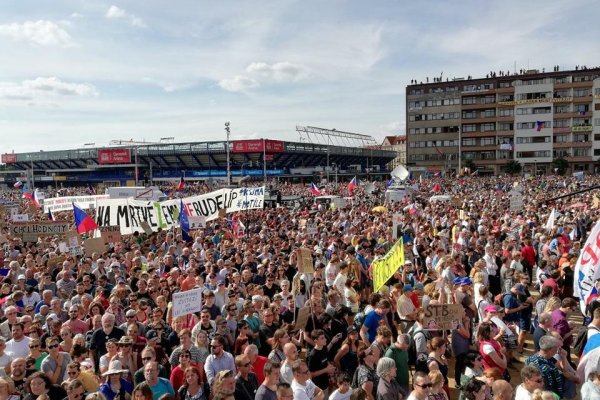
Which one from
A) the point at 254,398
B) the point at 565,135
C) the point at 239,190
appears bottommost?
the point at 254,398

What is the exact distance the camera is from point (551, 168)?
7894 centimetres

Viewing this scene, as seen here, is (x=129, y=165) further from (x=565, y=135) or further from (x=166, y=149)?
(x=565, y=135)

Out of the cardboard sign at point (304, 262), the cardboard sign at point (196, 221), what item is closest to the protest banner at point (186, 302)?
the cardboard sign at point (304, 262)

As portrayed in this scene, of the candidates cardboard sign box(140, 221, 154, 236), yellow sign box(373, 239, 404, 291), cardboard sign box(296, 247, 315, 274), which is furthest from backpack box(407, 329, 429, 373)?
cardboard sign box(140, 221, 154, 236)

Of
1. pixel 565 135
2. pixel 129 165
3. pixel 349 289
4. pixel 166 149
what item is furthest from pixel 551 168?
pixel 349 289

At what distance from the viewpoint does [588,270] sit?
5848 mm

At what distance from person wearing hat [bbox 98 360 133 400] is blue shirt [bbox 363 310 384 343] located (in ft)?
9.94

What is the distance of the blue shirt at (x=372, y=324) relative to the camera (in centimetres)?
668

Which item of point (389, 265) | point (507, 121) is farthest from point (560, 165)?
point (389, 265)

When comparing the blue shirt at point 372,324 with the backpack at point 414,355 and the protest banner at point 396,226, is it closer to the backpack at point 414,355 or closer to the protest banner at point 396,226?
the backpack at point 414,355

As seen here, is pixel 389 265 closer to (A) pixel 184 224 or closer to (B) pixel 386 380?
(B) pixel 386 380

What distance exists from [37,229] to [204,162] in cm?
7605

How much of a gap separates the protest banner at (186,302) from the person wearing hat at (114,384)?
153cm

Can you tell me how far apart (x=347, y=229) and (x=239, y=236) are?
11.9 ft
